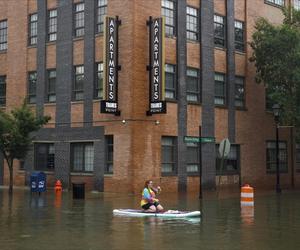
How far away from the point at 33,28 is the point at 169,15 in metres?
8.89

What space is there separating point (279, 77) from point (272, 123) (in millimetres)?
5665

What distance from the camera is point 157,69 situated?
2792 cm

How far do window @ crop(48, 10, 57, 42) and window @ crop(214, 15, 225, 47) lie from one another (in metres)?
9.46

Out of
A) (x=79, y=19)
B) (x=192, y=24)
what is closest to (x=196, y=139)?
(x=192, y=24)

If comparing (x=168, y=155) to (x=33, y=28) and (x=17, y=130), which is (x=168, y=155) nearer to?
(x=17, y=130)

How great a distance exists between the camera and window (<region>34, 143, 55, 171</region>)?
32219 millimetres

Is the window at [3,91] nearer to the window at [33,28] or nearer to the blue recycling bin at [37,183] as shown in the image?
the window at [33,28]

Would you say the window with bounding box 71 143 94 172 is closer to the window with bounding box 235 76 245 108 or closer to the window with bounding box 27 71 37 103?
the window with bounding box 27 71 37 103

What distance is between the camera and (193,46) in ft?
103

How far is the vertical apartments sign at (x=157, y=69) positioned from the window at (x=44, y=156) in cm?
728

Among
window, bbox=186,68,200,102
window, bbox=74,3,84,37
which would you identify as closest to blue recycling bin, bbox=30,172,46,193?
window, bbox=74,3,84,37

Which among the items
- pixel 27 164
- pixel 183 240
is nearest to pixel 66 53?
pixel 27 164

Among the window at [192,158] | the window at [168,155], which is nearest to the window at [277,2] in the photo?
the window at [192,158]

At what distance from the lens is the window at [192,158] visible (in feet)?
101
